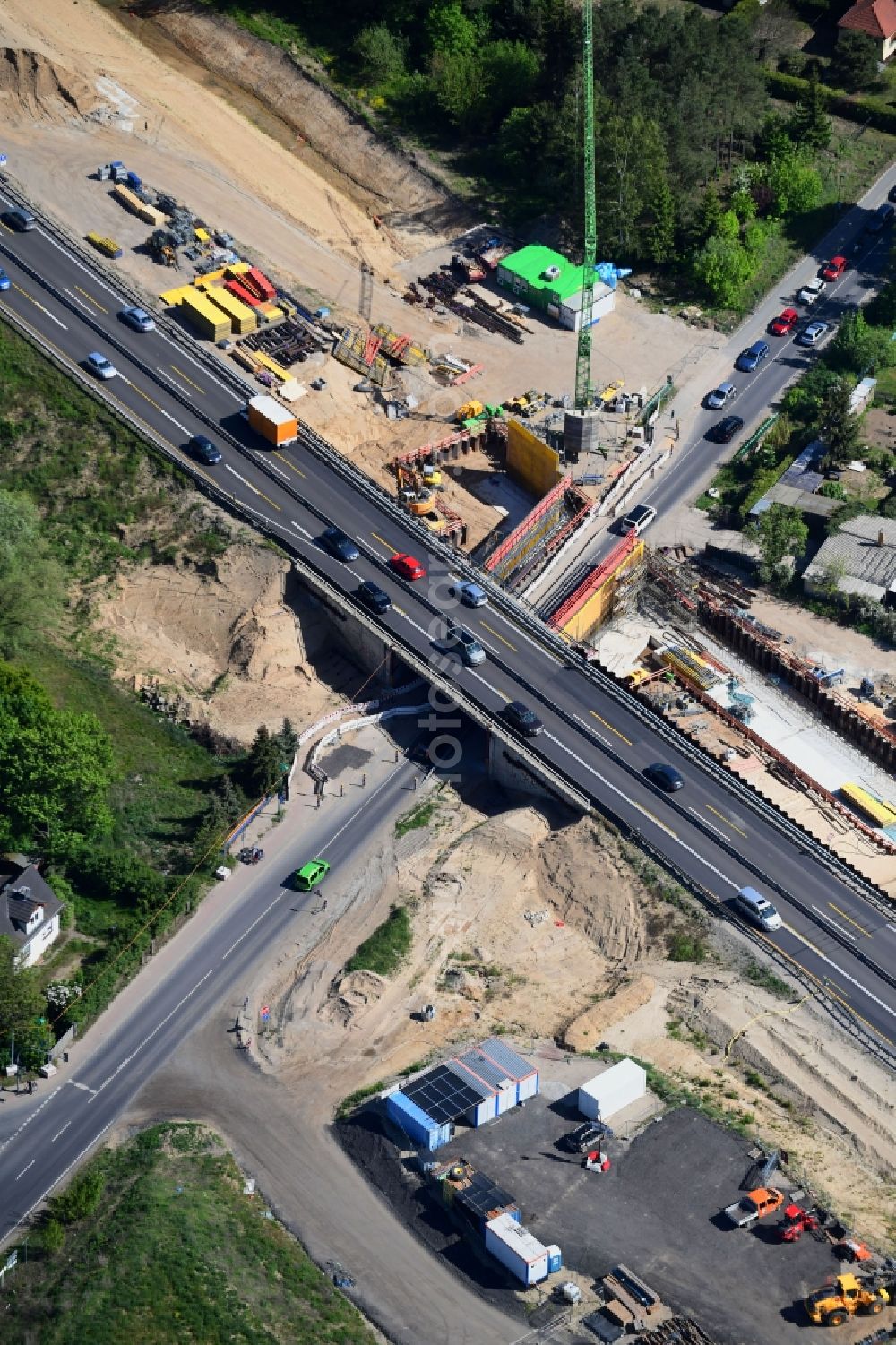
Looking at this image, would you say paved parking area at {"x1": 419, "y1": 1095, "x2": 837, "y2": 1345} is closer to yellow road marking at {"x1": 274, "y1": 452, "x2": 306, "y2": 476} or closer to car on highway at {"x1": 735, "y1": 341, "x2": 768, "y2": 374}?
yellow road marking at {"x1": 274, "y1": 452, "x2": 306, "y2": 476}

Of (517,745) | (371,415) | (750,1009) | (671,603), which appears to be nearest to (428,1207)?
(750,1009)

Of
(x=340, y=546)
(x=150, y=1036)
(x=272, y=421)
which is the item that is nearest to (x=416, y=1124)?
(x=150, y=1036)

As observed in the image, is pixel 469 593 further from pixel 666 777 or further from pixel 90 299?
pixel 90 299

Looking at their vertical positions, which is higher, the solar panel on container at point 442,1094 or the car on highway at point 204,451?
the car on highway at point 204,451

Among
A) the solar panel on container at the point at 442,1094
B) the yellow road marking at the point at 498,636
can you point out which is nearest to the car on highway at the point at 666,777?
the yellow road marking at the point at 498,636

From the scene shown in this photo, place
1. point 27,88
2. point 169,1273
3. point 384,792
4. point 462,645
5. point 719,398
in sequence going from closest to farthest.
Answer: point 169,1273 → point 384,792 → point 462,645 → point 719,398 → point 27,88

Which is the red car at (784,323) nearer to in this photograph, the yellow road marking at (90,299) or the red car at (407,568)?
the red car at (407,568)
